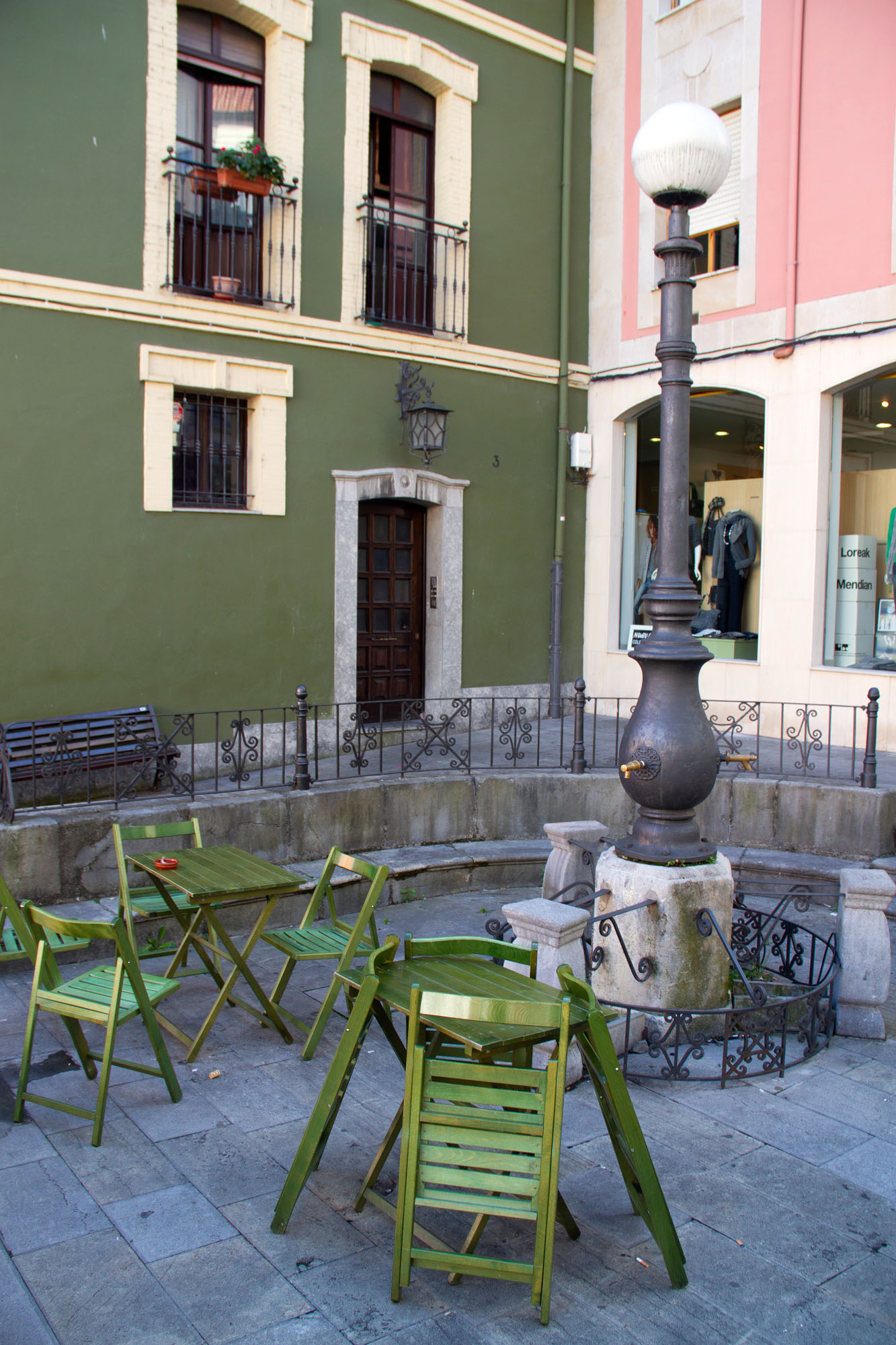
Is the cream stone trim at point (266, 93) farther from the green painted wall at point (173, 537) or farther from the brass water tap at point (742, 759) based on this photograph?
the brass water tap at point (742, 759)

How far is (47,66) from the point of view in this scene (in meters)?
8.43

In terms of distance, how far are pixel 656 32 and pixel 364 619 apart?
7.11 meters

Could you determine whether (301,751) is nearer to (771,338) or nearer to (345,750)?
(345,750)

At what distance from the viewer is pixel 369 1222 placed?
339cm

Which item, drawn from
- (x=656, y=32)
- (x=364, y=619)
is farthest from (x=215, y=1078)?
(x=656, y=32)

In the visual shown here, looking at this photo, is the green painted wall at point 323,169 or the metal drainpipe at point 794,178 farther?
the metal drainpipe at point 794,178

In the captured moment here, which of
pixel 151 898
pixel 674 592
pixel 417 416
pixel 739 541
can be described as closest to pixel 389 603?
pixel 417 416

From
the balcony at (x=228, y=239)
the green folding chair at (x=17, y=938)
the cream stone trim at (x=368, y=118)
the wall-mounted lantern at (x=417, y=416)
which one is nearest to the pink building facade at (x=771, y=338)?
the cream stone trim at (x=368, y=118)

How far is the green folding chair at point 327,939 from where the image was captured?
4613 millimetres

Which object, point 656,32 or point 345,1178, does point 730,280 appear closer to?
point 656,32

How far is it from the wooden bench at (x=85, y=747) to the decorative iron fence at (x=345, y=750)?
2cm

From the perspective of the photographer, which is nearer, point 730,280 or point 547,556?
point 730,280

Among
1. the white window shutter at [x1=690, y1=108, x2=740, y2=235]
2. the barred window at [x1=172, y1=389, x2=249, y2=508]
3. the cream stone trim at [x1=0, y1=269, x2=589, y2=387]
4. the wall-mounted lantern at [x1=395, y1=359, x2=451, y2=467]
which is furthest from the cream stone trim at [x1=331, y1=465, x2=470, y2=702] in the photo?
the white window shutter at [x1=690, y1=108, x2=740, y2=235]

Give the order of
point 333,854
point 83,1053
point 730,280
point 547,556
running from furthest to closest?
1. point 547,556
2. point 730,280
3. point 333,854
4. point 83,1053
